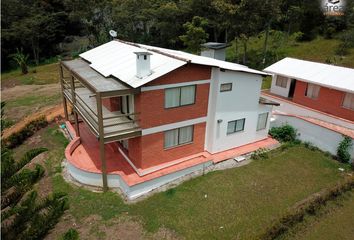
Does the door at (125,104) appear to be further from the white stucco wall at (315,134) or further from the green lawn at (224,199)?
the white stucco wall at (315,134)

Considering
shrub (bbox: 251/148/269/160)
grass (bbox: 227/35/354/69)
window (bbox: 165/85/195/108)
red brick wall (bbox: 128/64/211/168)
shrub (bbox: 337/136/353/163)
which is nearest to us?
red brick wall (bbox: 128/64/211/168)

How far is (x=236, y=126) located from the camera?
2047cm

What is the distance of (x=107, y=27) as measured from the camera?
5516 cm

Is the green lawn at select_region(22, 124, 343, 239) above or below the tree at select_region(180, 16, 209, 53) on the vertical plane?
below

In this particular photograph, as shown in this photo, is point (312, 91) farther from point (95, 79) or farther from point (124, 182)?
point (95, 79)

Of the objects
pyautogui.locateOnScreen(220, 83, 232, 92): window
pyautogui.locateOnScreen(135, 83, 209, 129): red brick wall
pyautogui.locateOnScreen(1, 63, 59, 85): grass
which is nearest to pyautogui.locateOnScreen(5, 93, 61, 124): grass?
pyautogui.locateOnScreen(1, 63, 59, 85): grass

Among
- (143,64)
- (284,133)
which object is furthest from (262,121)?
(143,64)

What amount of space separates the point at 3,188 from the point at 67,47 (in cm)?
6104

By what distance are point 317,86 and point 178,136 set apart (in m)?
15.3

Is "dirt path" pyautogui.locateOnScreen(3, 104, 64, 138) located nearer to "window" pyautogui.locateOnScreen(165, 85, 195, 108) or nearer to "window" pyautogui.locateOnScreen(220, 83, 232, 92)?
"window" pyautogui.locateOnScreen(165, 85, 195, 108)

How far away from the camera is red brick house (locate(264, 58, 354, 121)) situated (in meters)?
24.0

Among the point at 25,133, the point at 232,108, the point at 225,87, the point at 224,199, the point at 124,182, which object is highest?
the point at 225,87

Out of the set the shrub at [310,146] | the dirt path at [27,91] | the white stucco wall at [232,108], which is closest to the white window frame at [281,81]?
the shrub at [310,146]

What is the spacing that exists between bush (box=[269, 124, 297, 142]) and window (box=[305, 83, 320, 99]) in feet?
19.1
